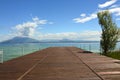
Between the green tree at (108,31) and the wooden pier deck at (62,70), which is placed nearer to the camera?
the wooden pier deck at (62,70)

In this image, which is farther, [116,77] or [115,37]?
[115,37]

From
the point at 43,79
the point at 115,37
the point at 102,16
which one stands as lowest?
the point at 43,79

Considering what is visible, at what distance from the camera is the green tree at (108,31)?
33.6 meters

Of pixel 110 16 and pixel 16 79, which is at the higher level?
pixel 110 16

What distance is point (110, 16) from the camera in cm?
3375

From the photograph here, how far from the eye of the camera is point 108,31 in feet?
111

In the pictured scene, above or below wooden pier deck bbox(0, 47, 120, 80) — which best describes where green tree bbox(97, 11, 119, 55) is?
above

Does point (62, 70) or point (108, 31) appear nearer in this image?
point (62, 70)

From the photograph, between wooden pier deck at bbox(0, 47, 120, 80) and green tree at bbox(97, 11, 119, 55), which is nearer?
wooden pier deck at bbox(0, 47, 120, 80)

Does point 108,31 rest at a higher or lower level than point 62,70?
higher

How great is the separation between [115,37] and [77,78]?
2443 centimetres

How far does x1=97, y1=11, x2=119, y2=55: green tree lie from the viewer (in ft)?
110

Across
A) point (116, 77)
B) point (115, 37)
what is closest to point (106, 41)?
point (115, 37)

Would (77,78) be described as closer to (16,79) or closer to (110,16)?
(16,79)
